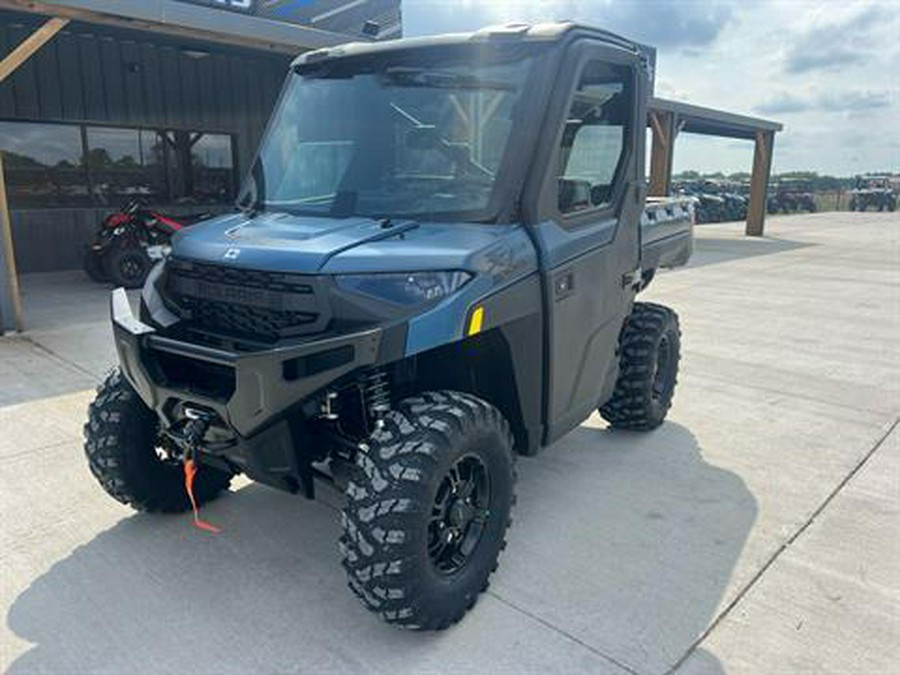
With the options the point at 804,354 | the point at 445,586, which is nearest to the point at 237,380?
the point at 445,586

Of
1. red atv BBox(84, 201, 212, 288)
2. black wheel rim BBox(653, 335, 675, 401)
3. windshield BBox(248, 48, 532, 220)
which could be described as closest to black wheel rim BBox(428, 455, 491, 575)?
windshield BBox(248, 48, 532, 220)

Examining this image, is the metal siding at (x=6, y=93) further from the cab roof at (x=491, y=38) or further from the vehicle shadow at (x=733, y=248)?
the vehicle shadow at (x=733, y=248)

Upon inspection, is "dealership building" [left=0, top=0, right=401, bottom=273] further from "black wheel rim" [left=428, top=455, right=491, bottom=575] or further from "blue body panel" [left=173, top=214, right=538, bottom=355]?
"black wheel rim" [left=428, top=455, right=491, bottom=575]

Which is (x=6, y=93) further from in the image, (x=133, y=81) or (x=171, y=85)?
(x=171, y=85)

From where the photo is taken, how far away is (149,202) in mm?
12914

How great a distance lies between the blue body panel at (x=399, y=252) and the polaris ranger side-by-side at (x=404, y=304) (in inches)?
0.4

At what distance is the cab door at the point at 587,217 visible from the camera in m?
2.96

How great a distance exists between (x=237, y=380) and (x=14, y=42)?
37.5ft

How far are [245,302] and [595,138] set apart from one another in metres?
1.83

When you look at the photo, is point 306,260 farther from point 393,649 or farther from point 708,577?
point 708,577

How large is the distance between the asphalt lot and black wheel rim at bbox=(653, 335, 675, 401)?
26 centimetres

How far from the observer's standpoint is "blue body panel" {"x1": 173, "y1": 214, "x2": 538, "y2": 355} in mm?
2484

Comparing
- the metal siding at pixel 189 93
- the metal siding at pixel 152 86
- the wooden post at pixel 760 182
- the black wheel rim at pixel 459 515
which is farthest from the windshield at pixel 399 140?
the wooden post at pixel 760 182

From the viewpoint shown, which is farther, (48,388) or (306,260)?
(48,388)
